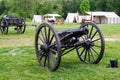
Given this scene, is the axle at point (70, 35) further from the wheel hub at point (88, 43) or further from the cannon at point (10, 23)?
the cannon at point (10, 23)

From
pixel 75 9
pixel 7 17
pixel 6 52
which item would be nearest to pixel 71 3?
pixel 75 9

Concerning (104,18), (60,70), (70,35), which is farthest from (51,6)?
(60,70)

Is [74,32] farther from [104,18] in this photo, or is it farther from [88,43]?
[104,18]

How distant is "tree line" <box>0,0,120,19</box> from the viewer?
70000 mm

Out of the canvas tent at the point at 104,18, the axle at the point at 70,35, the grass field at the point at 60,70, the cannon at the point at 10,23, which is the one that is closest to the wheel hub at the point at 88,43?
the axle at the point at 70,35

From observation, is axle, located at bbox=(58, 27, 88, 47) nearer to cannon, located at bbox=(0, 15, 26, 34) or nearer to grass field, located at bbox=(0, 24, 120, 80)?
grass field, located at bbox=(0, 24, 120, 80)

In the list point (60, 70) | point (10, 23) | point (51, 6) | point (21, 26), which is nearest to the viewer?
point (60, 70)

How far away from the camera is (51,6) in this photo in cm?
7775

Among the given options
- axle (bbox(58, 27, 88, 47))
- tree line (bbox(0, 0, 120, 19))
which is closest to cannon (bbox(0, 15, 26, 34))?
axle (bbox(58, 27, 88, 47))

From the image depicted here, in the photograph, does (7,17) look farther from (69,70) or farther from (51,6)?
(51,6)

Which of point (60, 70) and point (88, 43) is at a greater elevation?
point (88, 43)

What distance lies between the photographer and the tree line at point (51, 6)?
70.0m

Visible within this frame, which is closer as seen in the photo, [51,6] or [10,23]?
[10,23]

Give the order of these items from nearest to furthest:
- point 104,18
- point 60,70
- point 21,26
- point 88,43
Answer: point 60,70 < point 88,43 < point 21,26 < point 104,18
